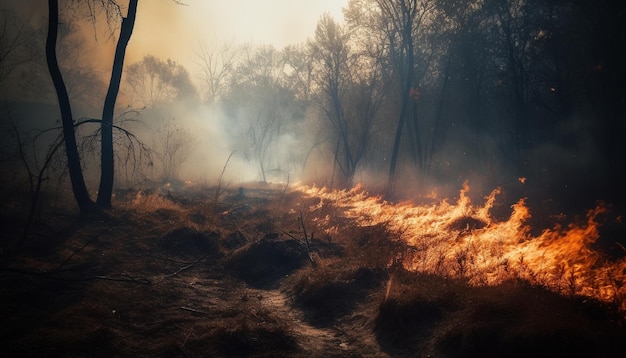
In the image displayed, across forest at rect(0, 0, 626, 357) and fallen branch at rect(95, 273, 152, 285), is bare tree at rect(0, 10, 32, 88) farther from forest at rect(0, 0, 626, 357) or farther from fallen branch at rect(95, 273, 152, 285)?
fallen branch at rect(95, 273, 152, 285)

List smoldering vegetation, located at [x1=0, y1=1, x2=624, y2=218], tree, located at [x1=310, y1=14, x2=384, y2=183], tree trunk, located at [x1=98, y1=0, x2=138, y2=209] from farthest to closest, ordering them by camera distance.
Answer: tree, located at [x1=310, y1=14, x2=384, y2=183] → smoldering vegetation, located at [x1=0, y1=1, x2=624, y2=218] → tree trunk, located at [x1=98, y1=0, x2=138, y2=209]

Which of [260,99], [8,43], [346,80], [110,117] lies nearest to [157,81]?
[260,99]

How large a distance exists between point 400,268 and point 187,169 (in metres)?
35.8

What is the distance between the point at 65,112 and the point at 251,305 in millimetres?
7653

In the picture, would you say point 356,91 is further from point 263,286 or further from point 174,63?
point 263,286

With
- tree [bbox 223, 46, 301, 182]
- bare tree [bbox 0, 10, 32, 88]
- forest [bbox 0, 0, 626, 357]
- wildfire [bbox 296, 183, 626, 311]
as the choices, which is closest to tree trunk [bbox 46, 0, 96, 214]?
forest [bbox 0, 0, 626, 357]

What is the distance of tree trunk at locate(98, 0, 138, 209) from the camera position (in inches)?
442

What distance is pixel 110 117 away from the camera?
1147cm

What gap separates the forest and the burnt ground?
1.5 inches

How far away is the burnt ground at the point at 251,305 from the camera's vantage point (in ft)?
15.0

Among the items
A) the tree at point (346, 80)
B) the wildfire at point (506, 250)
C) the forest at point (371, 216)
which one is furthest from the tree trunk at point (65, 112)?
the tree at point (346, 80)

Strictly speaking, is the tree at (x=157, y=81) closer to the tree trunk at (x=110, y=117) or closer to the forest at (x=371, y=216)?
the forest at (x=371, y=216)

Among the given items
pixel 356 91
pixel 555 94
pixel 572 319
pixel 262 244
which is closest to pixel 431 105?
pixel 356 91

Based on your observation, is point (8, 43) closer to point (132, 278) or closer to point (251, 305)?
point (132, 278)
